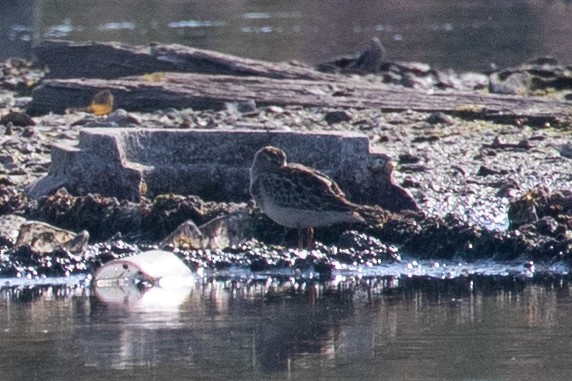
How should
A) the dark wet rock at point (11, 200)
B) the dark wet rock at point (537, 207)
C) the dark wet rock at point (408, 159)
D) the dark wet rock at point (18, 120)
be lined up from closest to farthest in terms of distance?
the dark wet rock at point (537, 207) < the dark wet rock at point (11, 200) < the dark wet rock at point (408, 159) < the dark wet rock at point (18, 120)

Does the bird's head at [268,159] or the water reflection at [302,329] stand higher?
the bird's head at [268,159]

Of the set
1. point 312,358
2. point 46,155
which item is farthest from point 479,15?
point 312,358

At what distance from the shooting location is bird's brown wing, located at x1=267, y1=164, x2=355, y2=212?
26.3 feet

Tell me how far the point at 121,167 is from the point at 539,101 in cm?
438

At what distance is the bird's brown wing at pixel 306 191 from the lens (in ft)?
26.3

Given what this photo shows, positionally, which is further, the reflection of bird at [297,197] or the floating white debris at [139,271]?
the reflection of bird at [297,197]

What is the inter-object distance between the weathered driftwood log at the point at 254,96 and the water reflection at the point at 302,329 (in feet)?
14.9

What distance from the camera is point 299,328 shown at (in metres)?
6.45

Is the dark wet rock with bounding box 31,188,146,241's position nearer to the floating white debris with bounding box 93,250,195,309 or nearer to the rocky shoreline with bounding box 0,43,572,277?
the rocky shoreline with bounding box 0,43,572,277

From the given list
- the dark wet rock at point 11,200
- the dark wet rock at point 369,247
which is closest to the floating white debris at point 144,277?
the dark wet rock at point 369,247

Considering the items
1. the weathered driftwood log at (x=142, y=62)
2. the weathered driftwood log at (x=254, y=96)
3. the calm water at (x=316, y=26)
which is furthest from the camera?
the calm water at (x=316, y=26)

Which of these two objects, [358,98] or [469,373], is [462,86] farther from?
[469,373]

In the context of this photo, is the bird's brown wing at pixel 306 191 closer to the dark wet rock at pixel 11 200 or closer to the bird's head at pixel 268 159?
the bird's head at pixel 268 159

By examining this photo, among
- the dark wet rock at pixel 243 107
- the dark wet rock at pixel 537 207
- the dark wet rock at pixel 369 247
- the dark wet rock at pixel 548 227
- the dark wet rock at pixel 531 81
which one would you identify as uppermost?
the dark wet rock at pixel 531 81
